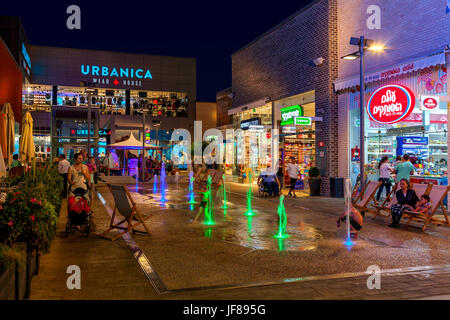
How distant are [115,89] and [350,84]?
122ft

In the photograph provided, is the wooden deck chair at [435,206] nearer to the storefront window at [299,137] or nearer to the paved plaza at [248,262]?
the paved plaza at [248,262]

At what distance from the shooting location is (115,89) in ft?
159

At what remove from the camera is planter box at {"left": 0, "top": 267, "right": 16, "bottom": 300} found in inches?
137

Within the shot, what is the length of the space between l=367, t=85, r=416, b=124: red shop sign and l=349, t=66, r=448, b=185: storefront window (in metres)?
0.41

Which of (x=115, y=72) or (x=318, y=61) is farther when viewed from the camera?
(x=115, y=72)

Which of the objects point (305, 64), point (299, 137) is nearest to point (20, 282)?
point (305, 64)

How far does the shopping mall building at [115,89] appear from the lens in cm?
4491

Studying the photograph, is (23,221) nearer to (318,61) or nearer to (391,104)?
(391,104)

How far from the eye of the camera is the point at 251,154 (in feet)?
89.2

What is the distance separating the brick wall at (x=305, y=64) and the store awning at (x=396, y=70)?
108cm

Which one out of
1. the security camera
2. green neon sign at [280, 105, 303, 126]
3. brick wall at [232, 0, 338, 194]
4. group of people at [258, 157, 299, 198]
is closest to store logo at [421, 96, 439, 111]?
brick wall at [232, 0, 338, 194]

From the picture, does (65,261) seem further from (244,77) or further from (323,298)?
(244,77)

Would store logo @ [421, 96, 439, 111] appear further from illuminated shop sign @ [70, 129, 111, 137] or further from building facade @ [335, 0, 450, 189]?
illuminated shop sign @ [70, 129, 111, 137]
